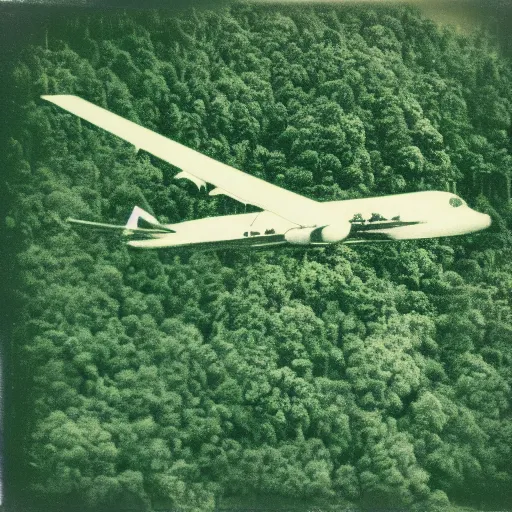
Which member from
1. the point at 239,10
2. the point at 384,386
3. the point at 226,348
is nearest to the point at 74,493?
the point at 226,348

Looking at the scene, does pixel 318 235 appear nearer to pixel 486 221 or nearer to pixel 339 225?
pixel 339 225

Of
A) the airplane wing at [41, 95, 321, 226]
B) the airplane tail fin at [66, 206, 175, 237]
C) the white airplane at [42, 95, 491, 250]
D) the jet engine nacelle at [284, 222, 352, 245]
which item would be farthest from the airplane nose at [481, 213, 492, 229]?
the airplane tail fin at [66, 206, 175, 237]

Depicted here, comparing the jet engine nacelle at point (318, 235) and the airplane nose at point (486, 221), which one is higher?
the airplane nose at point (486, 221)

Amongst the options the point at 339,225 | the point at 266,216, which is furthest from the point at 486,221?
the point at 266,216

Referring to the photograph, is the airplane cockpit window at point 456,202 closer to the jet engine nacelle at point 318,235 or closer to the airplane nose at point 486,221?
the airplane nose at point 486,221

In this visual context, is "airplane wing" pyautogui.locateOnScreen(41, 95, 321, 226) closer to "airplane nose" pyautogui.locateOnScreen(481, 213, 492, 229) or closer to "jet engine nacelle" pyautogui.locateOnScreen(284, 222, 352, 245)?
"jet engine nacelle" pyautogui.locateOnScreen(284, 222, 352, 245)

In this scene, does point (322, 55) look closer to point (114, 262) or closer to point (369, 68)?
point (369, 68)

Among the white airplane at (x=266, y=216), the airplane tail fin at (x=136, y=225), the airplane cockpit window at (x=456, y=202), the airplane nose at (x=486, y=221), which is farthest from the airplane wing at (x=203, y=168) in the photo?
the airplane nose at (x=486, y=221)
